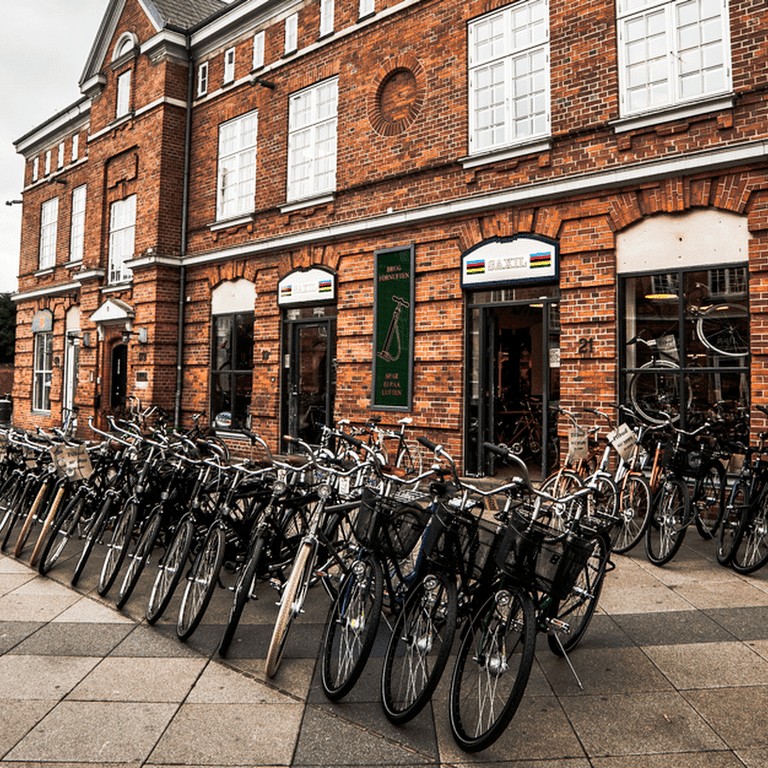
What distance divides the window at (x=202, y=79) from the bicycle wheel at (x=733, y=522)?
12.8 metres

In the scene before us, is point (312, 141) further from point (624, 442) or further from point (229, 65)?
point (624, 442)

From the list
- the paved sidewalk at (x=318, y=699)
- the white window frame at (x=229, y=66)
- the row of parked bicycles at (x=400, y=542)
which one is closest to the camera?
the paved sidewalk at (x=318, y=699)

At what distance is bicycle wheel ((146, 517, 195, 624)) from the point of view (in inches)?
172

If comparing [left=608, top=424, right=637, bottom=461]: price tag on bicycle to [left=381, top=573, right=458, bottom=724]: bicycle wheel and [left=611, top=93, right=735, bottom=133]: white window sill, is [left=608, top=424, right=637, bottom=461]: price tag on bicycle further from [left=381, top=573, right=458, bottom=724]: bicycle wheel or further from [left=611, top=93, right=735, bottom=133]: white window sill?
[left=611, top=93, right=735, bottom=133]: white window sill

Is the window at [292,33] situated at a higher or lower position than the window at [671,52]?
higher

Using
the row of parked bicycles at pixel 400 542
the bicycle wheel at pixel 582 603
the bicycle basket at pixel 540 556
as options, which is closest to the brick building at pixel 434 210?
the row of parked bicycles at pixel 400 542

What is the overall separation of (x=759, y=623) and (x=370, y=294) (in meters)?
7.36

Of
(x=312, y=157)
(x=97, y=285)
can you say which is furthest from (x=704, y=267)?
(x=97, y=285)

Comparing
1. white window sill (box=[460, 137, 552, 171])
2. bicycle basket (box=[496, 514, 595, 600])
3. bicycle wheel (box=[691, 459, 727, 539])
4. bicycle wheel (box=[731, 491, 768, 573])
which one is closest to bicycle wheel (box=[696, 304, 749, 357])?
bicycle wheel (box=[691, 459, 727, 539])

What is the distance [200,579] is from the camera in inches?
168

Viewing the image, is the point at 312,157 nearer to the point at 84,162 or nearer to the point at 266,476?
the point at 266,476

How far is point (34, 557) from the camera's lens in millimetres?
6102

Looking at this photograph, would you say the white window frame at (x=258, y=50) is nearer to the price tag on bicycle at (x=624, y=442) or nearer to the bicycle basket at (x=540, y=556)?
the price tag on bicycle at (x=624, y=442)

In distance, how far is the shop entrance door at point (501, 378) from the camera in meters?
9.27
